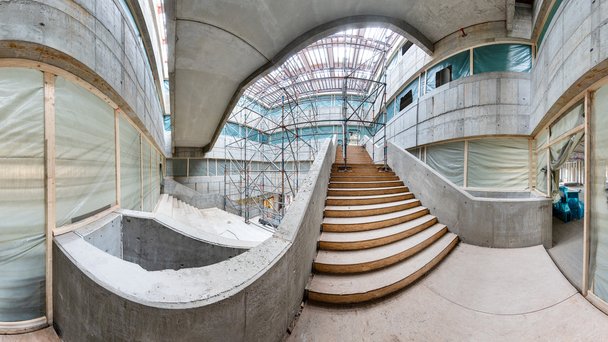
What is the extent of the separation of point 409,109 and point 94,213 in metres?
11.1

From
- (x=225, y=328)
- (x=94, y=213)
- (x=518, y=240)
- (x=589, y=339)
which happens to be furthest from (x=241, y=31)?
(x=518, y=240)

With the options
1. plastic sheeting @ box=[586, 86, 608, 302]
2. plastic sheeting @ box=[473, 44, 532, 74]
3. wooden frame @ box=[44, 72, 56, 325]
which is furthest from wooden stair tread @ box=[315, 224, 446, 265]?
plastic sheeting @ box=[473, 44, 532, 74]

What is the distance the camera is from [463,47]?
7.05 m

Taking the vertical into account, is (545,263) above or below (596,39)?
below

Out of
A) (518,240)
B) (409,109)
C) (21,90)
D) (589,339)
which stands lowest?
(589,339)

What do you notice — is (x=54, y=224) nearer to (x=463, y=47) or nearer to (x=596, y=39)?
(x=596, y=39)

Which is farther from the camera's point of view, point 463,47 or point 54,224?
point 463,47

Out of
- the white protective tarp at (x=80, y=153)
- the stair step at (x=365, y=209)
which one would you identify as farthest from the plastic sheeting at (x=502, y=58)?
the white protective tarp at (x=80, y=153)

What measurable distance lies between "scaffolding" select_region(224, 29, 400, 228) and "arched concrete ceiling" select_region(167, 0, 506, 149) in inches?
102

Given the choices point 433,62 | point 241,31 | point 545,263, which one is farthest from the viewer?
point 433,62

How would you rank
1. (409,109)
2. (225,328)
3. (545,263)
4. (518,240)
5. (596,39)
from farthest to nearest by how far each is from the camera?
(409,109) → (518,240) → (545,263) → (596,39) → (225,328)

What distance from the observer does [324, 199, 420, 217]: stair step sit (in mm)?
4195

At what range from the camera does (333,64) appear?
591 inches

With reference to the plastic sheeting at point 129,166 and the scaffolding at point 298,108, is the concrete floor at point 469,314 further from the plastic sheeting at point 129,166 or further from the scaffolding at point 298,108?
the scaffolding at point 298,108
